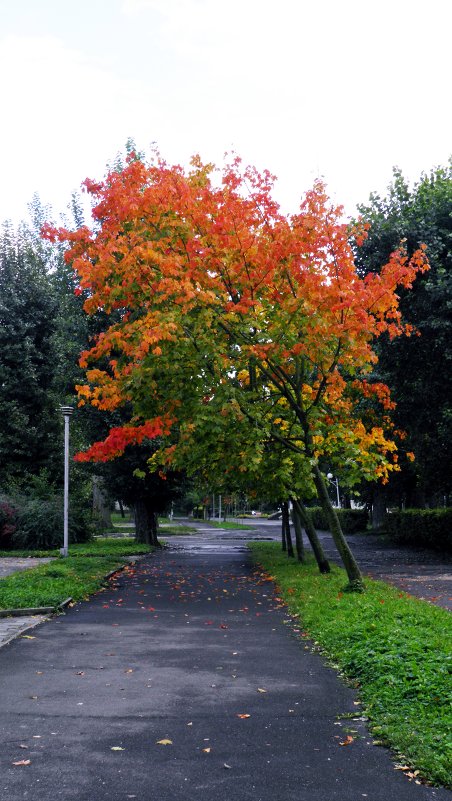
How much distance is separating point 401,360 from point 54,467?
17516 millimetres

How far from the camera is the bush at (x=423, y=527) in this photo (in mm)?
30250

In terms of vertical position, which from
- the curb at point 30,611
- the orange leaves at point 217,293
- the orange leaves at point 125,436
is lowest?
the curb at point 30,611

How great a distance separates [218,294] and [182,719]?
28.1ft

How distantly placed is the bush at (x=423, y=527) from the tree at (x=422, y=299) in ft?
20.2

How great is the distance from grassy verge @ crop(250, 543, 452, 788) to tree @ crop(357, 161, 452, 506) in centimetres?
980

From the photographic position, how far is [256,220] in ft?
43.9

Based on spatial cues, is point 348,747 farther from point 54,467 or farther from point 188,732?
point 54,467

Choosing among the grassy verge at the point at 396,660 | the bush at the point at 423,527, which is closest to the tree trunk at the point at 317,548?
the grassy verge at the point at 396,660

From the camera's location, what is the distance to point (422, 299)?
21.6m

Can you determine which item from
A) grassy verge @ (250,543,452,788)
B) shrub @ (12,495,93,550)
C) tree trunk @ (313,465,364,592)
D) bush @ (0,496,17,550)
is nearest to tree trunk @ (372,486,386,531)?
shrub @ (12,495,93,550)

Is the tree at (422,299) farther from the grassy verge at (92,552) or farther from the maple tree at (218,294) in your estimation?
the grassy verge at (92,552)

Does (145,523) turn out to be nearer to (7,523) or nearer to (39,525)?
(39,525)

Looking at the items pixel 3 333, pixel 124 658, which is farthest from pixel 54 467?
pixel 124 658

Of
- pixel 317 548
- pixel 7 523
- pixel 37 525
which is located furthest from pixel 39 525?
pixel 317 548
